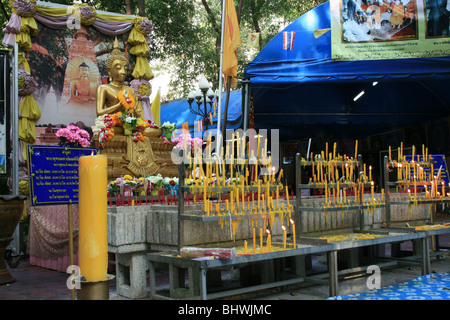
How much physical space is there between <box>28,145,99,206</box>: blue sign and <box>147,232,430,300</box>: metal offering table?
3.25ft

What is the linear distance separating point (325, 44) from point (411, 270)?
4.60 meters

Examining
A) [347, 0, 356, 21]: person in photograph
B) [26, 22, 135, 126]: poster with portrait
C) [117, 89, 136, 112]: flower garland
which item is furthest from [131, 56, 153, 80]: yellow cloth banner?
[347, 0, 356, 21]: person in photograph

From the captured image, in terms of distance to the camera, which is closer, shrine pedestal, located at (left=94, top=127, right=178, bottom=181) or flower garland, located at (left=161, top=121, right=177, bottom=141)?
shrine pedestal, located at (left=94, top=127, right=178, bottom=181)

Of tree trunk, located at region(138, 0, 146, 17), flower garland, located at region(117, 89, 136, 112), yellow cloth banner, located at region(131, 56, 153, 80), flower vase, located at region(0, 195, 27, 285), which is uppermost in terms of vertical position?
tree trunk, located at region(138, 0, 146, 17)

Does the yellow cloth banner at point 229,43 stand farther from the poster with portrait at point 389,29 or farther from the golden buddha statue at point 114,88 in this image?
the golden buddha statue at point 114,88

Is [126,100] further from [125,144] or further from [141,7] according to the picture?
[141,7]

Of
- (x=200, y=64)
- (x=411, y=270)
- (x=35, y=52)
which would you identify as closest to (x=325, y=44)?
(x=411, y=270)

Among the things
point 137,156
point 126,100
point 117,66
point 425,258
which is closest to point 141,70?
point 117,66

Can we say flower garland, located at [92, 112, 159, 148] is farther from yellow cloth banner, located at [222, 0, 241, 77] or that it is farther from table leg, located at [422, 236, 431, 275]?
table leg, located at [422, 236, 431, 275]

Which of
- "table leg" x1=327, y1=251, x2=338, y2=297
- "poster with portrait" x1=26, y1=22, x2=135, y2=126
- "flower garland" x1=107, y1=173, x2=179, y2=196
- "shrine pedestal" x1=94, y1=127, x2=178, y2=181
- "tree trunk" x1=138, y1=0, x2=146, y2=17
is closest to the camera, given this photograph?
"table leg" x1=327, y1=251, x2=338, y2=297

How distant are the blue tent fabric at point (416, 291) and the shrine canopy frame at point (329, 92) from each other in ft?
14.8

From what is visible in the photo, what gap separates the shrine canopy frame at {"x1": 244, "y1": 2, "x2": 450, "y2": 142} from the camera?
851cm

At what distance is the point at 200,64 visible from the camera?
19.1 metres

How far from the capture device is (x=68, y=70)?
35.4ft
